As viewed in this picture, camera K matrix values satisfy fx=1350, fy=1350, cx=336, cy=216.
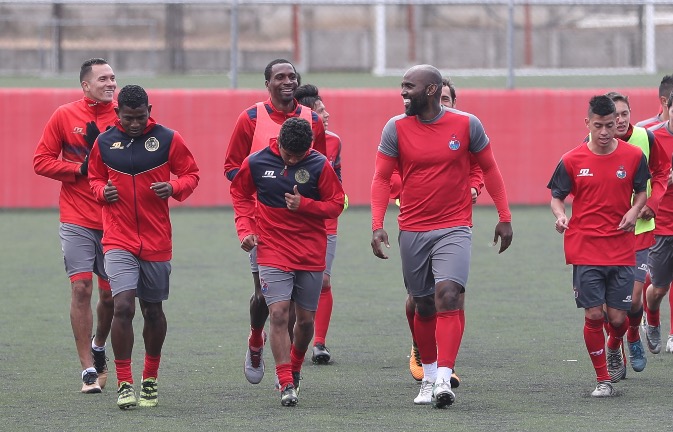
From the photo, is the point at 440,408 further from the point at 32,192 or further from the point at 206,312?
the point at 32,192

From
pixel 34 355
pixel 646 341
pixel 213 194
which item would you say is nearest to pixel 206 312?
pixel 34 355

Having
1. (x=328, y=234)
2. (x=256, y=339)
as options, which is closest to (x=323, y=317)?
(x=328, y=234)

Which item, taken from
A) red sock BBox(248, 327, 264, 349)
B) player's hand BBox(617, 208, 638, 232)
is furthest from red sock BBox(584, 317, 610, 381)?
red sock BBox(248, 327, 264, 349)

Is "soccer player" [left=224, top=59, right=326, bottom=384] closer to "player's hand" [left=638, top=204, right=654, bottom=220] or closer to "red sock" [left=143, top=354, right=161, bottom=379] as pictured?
"red sock" [left=143, top=354, right=161, bottom=379]

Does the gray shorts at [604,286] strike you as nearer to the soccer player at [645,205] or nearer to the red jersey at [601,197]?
the red jersey at [601,197]

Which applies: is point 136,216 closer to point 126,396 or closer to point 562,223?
point 126,396

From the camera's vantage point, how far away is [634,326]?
29.8ft

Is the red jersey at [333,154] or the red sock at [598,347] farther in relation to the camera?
the red jersey at [333,154]

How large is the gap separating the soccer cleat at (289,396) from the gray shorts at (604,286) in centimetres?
186

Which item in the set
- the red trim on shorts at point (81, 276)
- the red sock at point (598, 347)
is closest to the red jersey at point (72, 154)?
the red trim on shorts at point (81, 276)

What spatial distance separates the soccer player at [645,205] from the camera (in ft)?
28.5

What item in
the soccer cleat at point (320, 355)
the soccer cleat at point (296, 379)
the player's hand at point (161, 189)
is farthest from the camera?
the soccer cleat at point (320, 355)

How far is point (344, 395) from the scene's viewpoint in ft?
27.2

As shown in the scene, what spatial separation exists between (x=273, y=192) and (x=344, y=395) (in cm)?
133
